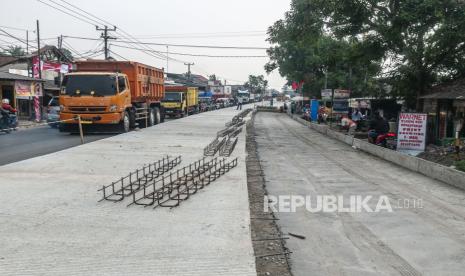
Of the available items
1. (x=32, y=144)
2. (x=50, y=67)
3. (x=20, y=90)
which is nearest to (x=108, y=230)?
(x=32, y=144)

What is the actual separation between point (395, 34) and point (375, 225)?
49.1ft

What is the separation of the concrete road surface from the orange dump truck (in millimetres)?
9138

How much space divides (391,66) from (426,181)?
13425 millimetres

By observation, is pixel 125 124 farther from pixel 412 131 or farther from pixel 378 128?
pixel 412 131

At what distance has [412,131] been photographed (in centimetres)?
1462

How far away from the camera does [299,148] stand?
58.5 feet

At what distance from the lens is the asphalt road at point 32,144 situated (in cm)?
1309

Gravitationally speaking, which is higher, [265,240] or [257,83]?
[257,83]

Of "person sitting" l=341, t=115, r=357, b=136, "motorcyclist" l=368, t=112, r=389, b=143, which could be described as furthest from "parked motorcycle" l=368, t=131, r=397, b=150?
"person sitting" l=341, t=115, r=357, b=136

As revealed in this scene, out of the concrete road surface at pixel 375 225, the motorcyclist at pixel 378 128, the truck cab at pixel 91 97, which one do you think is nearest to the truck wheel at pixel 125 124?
the truck cab at pixel 91 97

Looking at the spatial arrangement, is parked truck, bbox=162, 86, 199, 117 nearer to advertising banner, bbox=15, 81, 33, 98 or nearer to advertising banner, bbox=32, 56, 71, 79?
advertising banner, bbox=32, 56, 71, 79

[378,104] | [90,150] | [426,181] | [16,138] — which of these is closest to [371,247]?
[426,181]

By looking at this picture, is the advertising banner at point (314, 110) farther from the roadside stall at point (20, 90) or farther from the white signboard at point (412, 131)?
the white signboard at point (412, 131)

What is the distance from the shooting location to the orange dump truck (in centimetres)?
1831
